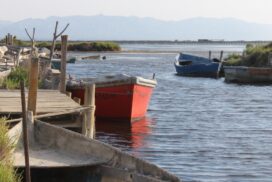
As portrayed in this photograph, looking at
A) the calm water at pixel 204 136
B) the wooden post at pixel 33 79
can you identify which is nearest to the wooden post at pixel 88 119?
the wooden post at pixel 33 79

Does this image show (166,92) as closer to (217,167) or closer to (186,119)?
(186,119)

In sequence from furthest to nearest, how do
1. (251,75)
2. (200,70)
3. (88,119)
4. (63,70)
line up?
(200,70) → (251,75) → (63,70) → (88,119)

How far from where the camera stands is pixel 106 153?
1314 centimetres

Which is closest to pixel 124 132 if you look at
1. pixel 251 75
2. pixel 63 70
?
pixel 63 70

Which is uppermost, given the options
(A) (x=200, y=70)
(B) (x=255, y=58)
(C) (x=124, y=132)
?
(B) (x=255, y=58)

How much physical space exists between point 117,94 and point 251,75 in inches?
1089

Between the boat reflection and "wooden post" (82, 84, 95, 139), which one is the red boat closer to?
the boat reflection

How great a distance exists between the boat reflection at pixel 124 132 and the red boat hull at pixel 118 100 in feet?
1.01

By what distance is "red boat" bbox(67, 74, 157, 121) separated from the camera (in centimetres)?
2612

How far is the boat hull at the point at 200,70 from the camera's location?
6294cm

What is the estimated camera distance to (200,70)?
6378 centimetres

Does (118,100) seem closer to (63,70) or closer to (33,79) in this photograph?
(63,70)

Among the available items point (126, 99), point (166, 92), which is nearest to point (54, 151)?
point (126, 99)

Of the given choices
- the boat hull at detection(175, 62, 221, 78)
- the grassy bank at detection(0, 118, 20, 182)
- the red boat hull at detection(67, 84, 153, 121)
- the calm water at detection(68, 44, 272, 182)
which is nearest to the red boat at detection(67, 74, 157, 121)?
the red boat hull at detection(67, 84, 153, 121)
